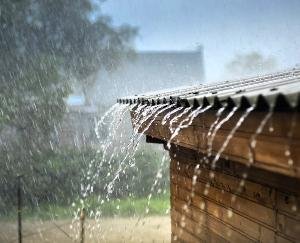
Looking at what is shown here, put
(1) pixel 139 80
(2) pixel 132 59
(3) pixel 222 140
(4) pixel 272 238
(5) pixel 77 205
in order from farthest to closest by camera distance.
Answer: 1. (1) pixel 139 80
2. (2) pixel 132 59
3. (5) pixel 77 205
4. (4) pixel 272 238
5. (3) pixel 222 140

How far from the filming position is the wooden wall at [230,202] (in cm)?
359

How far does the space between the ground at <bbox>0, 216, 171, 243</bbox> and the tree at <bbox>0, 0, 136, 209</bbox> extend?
7.41 metres

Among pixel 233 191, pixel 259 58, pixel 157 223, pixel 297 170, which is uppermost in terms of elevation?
pixel 259 58

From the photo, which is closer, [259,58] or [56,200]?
[56,200]

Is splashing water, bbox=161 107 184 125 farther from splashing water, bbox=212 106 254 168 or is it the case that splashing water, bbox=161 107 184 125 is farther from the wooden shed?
splashing water, bbox=212 106 254 168

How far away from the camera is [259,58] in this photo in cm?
6303

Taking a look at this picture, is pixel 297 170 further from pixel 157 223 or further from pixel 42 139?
pixel 42 139

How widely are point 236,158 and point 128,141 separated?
103 ft

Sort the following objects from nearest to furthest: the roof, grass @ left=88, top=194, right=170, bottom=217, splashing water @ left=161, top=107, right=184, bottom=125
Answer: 1. splashing water @ left=161, top=107, right=184, bottom=125
2. grass @ left=88, top=194, right=170, bottom=217
3. the roof

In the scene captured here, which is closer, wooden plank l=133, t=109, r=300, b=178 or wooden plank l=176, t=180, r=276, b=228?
wooden plank l=133, t=109, r=300, b=178

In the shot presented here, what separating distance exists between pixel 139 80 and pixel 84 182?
2264 centimetres

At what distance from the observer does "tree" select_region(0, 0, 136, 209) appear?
2658cm

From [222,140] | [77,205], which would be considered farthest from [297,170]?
[77,205]

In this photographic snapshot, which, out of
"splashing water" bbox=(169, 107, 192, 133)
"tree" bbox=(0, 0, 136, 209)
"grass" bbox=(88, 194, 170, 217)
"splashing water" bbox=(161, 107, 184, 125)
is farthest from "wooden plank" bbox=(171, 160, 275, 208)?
"tree" bbox=(0, 0, 136, 209)
